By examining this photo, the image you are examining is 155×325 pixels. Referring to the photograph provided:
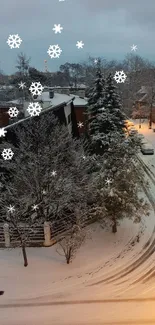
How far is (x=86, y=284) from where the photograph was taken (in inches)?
435

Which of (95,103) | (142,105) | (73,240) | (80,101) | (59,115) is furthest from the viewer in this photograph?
(142,105)

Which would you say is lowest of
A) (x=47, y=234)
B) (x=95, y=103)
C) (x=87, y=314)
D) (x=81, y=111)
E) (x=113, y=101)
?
(x=87, y=314)

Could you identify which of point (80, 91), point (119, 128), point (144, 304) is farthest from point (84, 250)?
point (80, 91)

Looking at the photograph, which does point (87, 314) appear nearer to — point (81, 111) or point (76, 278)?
point (76, 278)

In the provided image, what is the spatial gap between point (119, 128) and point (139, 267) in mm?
11705

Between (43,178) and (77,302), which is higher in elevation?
(43,178)

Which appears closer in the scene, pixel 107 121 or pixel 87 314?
pixel 87 314

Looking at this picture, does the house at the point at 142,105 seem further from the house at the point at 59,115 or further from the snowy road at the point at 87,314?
the snowy road at the point at 87,314

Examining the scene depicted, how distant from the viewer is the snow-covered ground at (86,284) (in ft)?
31.7

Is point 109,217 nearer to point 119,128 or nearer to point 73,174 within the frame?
point 73,174

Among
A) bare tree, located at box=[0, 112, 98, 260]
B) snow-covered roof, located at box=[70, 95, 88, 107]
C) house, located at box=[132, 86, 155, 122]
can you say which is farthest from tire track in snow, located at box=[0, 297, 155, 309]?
house, located at box=[132, 86, 155, 122]

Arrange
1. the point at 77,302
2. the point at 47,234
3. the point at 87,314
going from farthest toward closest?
the point at 47,234
the point at 77,302
the point at 87,314

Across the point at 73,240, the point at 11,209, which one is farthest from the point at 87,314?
the point at 11,209

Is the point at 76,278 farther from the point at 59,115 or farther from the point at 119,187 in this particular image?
the point at 59,115
